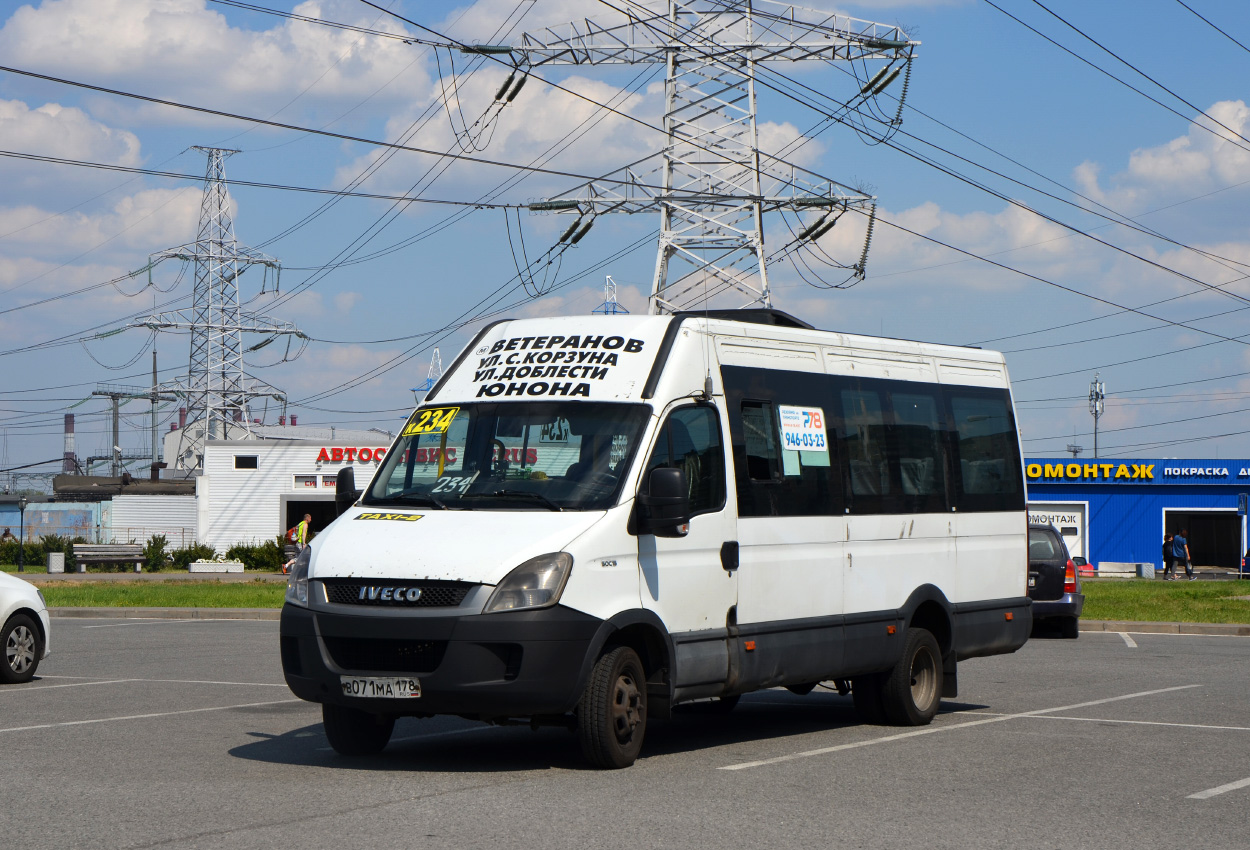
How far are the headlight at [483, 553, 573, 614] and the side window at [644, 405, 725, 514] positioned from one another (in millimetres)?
1155

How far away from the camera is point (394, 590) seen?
27.0ft

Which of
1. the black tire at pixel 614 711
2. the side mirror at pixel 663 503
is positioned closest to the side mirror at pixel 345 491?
the side mirror at pixel 663 503

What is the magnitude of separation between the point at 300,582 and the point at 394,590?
0.76 meters

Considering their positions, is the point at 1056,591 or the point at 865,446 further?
the point at 1056,591

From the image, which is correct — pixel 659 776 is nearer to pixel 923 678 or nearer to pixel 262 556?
pixel 923 678

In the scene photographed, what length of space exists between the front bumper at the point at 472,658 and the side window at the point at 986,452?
15.9ft

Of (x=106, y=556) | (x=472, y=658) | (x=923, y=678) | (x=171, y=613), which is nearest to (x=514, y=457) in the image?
(x=472, y=658)

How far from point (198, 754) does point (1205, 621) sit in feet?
60.9

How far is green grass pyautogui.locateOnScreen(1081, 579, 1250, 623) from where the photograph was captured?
24.7m

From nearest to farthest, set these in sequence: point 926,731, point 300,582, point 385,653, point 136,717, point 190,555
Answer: point 385,653 < point 300,582 < point 926,731 < point 136,717 < point 190,555

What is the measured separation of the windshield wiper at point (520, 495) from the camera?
337 inches

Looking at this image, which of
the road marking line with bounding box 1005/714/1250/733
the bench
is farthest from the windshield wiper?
the bench

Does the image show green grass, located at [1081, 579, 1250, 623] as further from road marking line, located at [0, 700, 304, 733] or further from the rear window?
road marking line, located at [0, 700, 304, 733]

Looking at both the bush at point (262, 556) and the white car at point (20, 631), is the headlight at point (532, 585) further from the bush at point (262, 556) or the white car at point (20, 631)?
the bush at point (262, 556)
